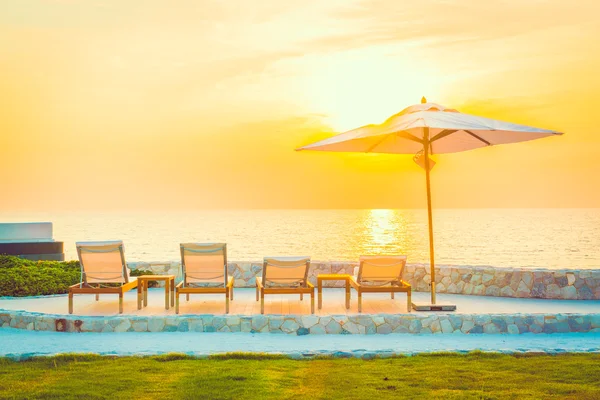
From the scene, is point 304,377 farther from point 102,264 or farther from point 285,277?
point 102,264

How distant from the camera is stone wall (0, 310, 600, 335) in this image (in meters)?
8.16

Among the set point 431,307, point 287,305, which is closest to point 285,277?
point 287,305

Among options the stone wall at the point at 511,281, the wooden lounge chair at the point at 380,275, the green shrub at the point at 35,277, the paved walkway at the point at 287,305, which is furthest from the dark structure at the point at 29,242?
the wooden lounge chair at the point at 380,275

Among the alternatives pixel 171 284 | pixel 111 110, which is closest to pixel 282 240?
pixel 111 110

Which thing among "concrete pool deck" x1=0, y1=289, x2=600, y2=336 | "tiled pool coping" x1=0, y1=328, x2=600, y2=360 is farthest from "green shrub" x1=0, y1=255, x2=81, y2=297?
"tiled pool coping" x1=0, y1=328, x2=600, y2=360

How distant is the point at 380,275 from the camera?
9.02m

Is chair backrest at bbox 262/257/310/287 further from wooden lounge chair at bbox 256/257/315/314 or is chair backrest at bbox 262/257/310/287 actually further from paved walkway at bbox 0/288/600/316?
paved walkway at bbox 0/288/600/316

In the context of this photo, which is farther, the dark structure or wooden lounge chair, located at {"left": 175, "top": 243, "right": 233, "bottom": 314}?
the dark structure

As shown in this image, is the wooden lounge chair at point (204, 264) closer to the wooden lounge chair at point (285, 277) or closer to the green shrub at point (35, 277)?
the wooden lounge chair at point (285, 277)

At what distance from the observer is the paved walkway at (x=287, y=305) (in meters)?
9.06

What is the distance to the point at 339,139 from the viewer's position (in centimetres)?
927

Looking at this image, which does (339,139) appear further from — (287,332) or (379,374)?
(379,374)

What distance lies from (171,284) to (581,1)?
43.5ft

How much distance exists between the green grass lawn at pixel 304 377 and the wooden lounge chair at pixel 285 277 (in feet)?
7.39
